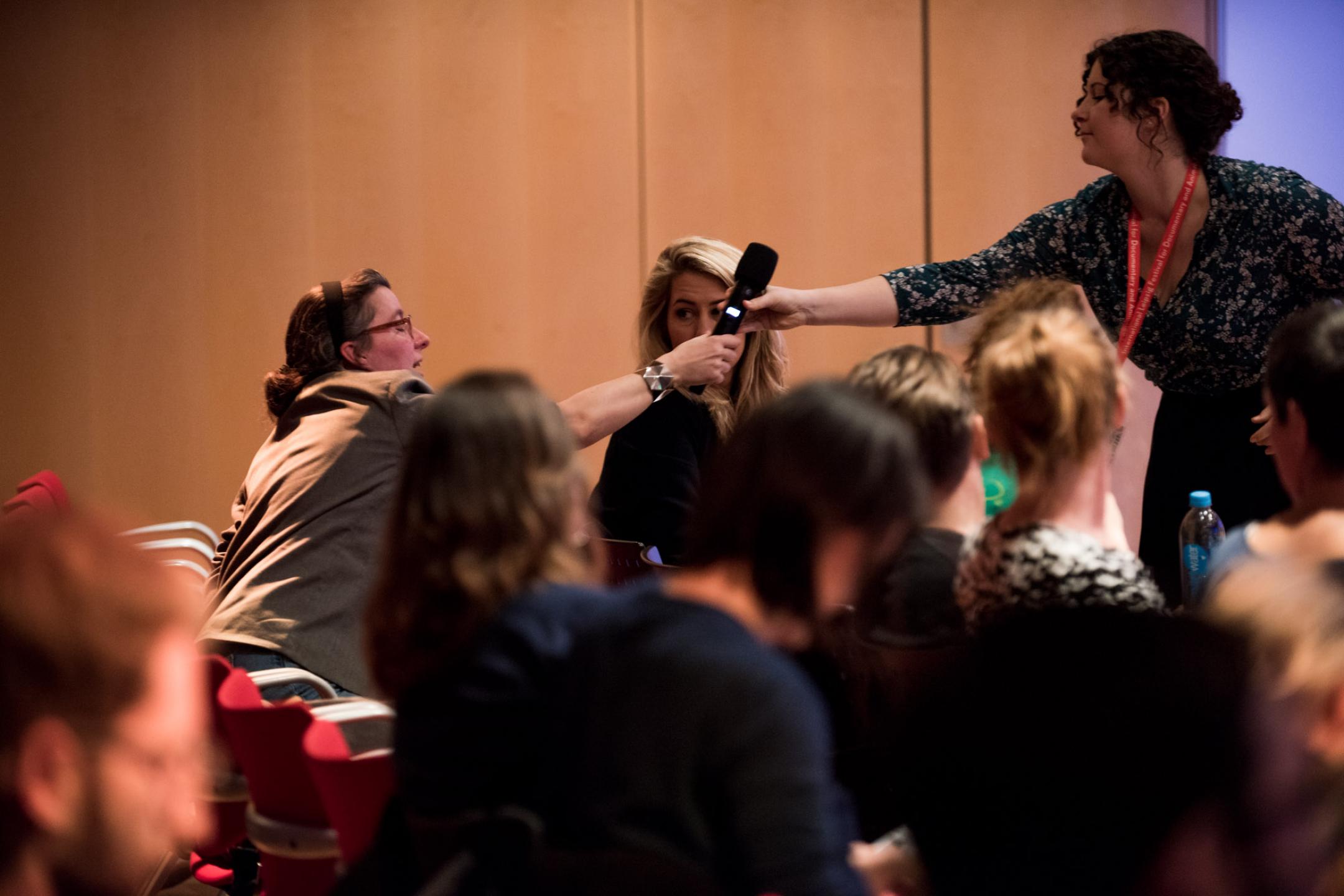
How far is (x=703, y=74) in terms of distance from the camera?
448cm

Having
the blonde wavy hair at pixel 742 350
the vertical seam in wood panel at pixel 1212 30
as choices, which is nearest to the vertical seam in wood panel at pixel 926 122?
the vertical seam in wood panel at pixel 1212 30

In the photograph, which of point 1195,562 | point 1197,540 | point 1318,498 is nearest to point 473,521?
point 1318,498

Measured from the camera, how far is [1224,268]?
2.37m

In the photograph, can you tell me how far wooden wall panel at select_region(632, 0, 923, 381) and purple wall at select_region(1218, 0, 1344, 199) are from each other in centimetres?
112

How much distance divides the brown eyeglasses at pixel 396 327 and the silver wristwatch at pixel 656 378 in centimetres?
56

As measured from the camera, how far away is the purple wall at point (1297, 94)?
4293mm

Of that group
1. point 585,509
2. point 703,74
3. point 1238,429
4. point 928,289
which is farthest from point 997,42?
point 585,509

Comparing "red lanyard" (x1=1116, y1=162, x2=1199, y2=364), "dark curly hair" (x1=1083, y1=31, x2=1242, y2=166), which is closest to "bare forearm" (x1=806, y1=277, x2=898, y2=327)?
"red lanyard" (x1=1116, y1=162, x2=1199, y2=364)

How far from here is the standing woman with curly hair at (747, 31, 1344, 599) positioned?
235cm

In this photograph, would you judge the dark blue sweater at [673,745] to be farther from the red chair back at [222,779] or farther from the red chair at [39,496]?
the red chair at [39,496]

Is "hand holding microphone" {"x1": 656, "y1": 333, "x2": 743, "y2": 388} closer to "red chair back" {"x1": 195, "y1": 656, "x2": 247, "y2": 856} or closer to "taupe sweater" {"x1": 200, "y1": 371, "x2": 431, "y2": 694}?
"taupe sweater" {"x1": 200, "y1": 371, "x2": 431, "y2": 694}

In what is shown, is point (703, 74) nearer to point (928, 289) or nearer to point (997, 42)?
point (997, 42)

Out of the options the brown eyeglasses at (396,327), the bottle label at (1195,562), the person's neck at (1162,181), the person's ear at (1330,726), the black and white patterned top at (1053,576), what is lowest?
the bottle label at (1195,562)

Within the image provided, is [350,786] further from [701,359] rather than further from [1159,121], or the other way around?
[1159,121]
